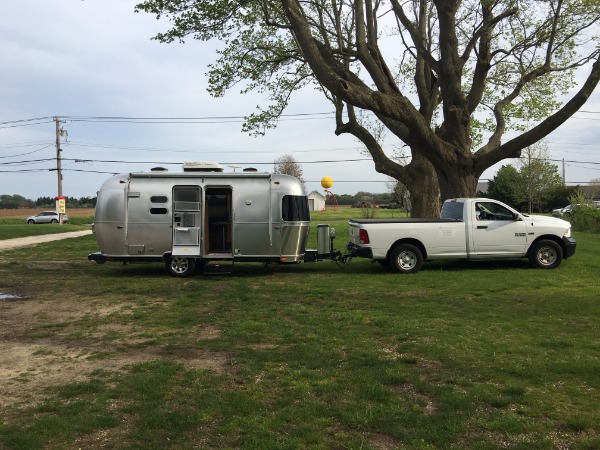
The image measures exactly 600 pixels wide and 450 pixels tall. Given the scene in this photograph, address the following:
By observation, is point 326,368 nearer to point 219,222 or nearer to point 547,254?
point 219,222

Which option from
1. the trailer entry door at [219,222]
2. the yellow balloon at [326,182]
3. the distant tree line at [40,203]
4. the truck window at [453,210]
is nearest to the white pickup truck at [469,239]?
the truck window at [453,210]

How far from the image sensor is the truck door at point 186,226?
12914 millimetres

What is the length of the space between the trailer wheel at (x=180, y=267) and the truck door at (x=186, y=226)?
0.42 metres

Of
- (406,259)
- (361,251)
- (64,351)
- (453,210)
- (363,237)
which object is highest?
(453,210)

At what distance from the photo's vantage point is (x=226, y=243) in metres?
14.2

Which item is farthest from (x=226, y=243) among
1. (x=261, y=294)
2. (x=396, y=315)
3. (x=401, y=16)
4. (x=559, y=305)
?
(x=401, y=16)

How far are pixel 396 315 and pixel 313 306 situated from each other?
1.61 metres

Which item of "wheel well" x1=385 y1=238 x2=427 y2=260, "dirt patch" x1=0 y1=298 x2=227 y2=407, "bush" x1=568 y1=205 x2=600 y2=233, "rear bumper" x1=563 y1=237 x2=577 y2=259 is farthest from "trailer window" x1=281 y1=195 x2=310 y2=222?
"bush" x1=568 y1=205 x2=600 y2=233

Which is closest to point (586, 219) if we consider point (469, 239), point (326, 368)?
point (469, 239)

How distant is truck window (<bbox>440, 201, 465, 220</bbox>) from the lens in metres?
13.6

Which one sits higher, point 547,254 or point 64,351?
point 547,254

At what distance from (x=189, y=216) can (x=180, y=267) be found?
1.37 metres

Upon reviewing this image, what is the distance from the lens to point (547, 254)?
13414mm


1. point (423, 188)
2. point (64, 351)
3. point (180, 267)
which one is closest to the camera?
point (64, 351)
